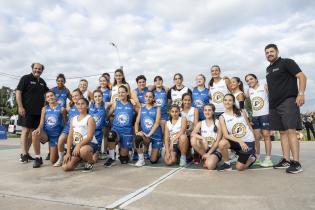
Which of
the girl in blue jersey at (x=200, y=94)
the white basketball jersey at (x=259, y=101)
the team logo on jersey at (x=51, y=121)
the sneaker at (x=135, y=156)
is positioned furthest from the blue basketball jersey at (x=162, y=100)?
the team logo on jersey at (x=51, y=121)

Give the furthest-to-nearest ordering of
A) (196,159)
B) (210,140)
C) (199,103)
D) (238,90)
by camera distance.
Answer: (199,103)
(238,90)
(196,159)
(210,140)

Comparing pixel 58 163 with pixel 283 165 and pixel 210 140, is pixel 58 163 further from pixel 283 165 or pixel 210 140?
pixel 283 165

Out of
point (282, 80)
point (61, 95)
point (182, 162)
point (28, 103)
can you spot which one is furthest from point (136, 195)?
point (61, 95)

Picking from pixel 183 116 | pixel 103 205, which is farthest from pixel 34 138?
pixel 103 205

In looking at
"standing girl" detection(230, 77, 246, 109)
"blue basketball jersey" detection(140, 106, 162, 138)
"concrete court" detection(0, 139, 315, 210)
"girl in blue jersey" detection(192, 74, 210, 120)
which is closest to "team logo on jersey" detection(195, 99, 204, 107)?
"girl in blue jersey" detection(192, 74, 210, 120)

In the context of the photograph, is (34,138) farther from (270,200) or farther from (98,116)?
(270,200)

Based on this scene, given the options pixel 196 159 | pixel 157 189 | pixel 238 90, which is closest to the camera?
pixel 157 189

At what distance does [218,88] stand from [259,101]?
2.98ft

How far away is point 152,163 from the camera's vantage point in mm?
5602

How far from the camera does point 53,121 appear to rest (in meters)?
5.77

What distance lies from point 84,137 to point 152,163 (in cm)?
142

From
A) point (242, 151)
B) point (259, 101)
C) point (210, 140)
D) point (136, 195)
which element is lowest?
point (136, 195)

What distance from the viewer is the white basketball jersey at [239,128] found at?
499 cm

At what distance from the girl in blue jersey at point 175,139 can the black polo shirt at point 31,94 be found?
2690 millimetres
